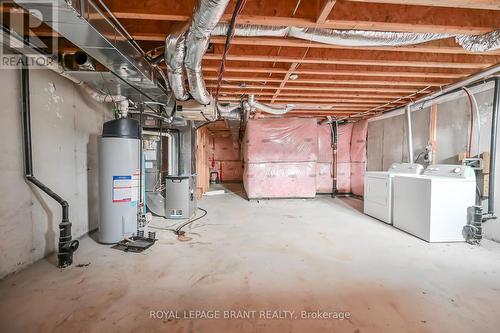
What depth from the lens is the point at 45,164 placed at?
208 cm

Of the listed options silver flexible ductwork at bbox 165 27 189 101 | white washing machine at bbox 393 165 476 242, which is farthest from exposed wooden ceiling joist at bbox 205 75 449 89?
white washing machine at bbox 393 165 476 242

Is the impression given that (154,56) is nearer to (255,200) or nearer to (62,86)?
(62,86)

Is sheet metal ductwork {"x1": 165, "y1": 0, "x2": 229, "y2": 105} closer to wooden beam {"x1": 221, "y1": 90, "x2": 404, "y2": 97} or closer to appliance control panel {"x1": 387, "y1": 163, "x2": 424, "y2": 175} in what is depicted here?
wooden beam {"x1": 221, "y1": 90, "x2": 404, "y2": 97}

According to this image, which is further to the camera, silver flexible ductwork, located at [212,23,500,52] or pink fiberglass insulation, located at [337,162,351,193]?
pink fiberglass insulation, located at [337,162,351,193]

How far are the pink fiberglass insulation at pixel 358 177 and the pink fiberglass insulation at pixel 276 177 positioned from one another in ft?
4.17

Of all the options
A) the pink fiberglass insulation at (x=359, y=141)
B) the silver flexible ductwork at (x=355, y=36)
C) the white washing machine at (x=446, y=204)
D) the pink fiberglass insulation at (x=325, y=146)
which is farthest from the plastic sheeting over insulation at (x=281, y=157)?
the silver flexible ductwork at (x=355, y=36)

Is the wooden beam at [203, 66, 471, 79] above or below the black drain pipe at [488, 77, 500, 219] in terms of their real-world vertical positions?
above

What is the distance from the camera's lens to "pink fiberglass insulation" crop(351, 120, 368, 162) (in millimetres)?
5309

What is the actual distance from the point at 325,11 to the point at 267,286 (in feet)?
6.57

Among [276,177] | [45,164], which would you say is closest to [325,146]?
[276,177]

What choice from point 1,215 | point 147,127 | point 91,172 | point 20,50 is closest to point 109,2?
point 20,50

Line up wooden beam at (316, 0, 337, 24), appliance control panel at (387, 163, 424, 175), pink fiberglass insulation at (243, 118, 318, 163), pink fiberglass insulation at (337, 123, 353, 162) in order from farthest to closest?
pink fiberglass insulation at (337, 123, 353, 162) → pink fiberglass insulation at (243, 118, 318, 163) → appliance control panel at (387, 163, 424, 175) → wooden beam at (316, 0, 337, 24)

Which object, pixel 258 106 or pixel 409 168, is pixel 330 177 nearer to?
pixel 409 168

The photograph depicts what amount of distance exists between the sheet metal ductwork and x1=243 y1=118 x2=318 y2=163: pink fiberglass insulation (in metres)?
2.59
